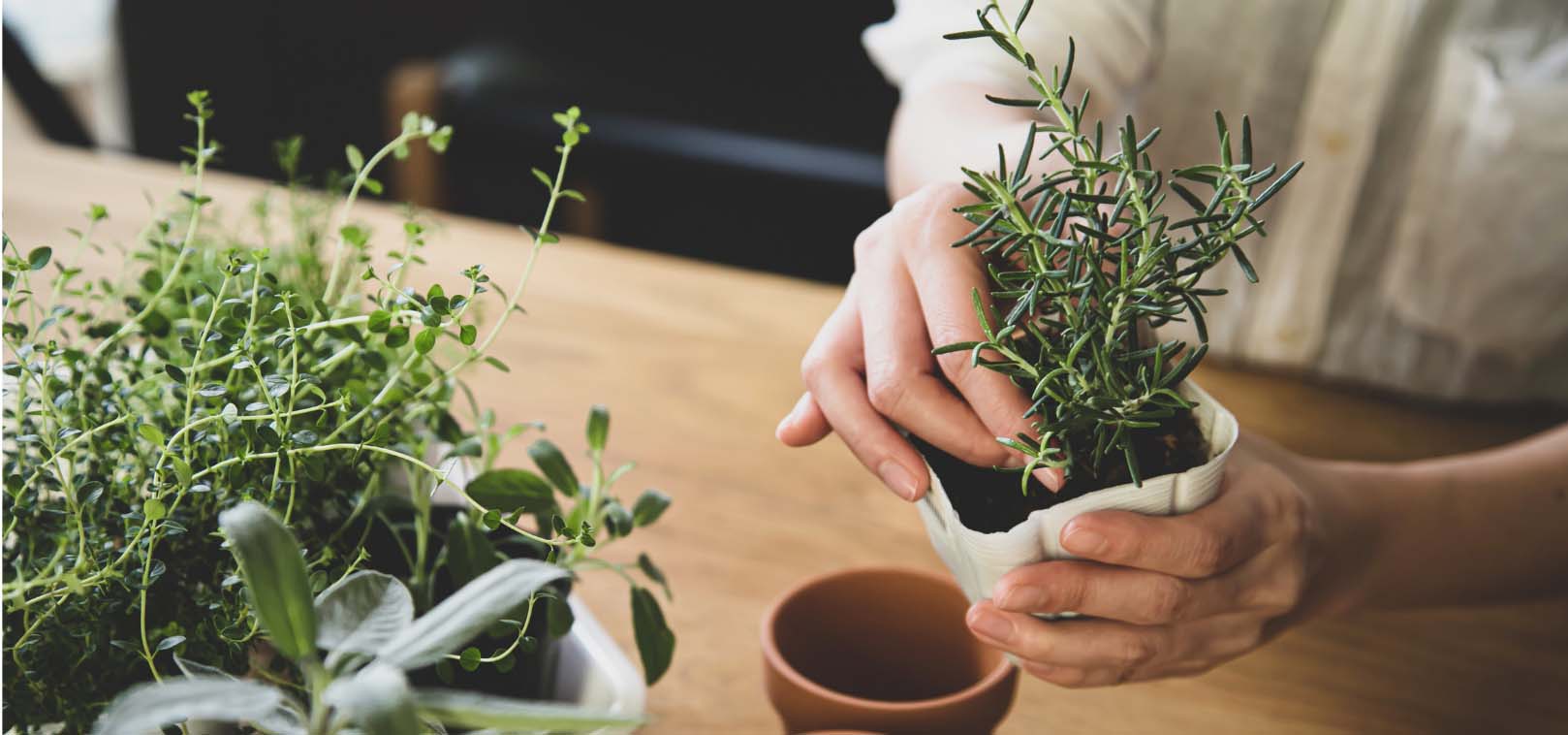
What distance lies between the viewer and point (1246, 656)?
2.53 feet

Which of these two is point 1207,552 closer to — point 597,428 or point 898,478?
point 898,478

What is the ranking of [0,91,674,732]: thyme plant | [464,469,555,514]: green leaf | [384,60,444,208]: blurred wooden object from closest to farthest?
[0,91,674,732]: thyme plant → [464,469,555,514]: green leaf → [384,60,444,208]: blurred wooden object

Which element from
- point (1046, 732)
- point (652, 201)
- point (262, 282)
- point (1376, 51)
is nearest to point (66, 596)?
point (262, 282)

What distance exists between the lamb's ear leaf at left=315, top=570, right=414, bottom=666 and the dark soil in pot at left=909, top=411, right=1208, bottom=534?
10.2 inches

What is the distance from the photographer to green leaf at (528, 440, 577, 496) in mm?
555

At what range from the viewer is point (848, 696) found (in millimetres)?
604

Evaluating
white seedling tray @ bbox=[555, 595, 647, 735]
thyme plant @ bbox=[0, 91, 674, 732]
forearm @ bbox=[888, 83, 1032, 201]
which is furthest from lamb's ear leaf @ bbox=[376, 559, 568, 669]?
forearm @ bbox=[888, 83, 1032, 201]

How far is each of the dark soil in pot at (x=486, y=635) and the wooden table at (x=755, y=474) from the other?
0.21ft

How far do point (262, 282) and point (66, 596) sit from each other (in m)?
0.14

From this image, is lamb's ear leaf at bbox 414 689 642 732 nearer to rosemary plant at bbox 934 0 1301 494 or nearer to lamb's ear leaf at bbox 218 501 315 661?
lamb's ear leaf at bbox 218 501 315 661

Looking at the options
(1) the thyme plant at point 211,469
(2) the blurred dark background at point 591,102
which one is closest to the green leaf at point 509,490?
(1) the thyme plant at point 211,469

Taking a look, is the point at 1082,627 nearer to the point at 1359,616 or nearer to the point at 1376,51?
the point at 1359,616

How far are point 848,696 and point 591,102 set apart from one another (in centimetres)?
190

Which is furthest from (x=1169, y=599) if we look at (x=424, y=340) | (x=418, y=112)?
(x=418, y=112)
